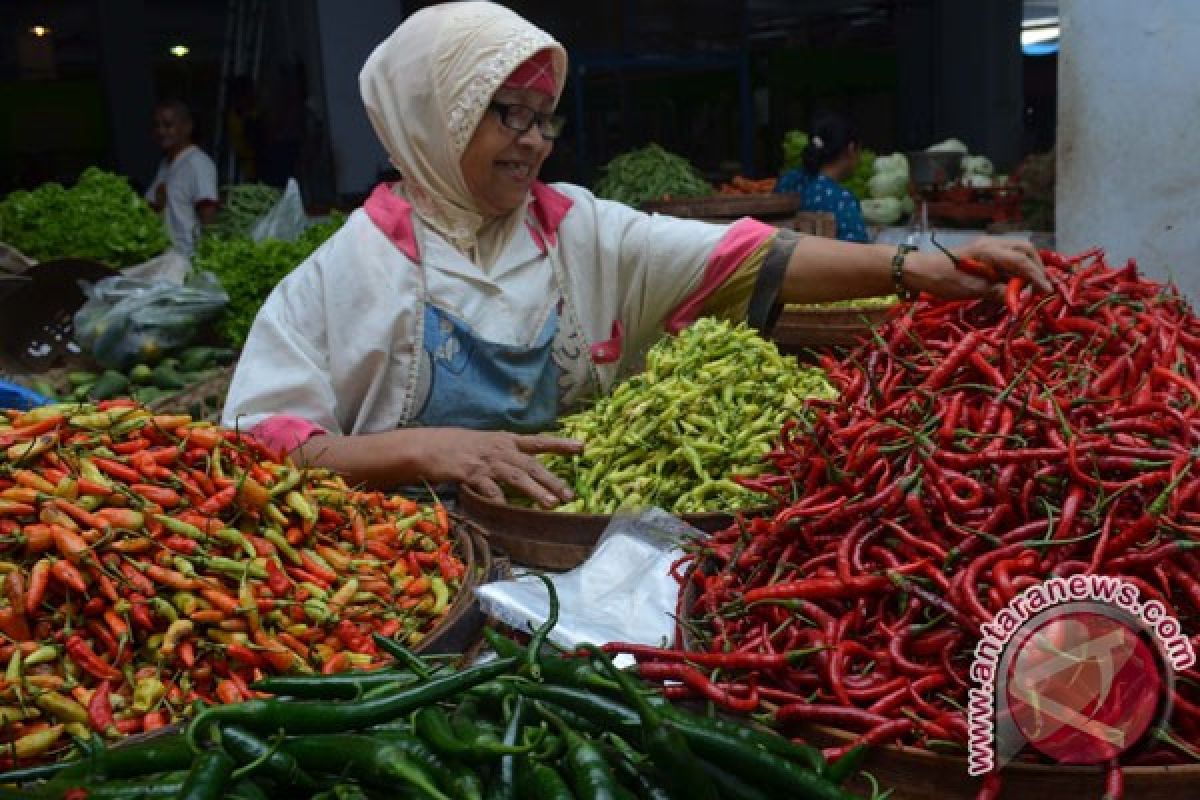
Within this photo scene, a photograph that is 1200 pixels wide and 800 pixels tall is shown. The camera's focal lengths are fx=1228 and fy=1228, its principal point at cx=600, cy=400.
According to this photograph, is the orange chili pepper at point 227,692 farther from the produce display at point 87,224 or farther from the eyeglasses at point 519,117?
the produce display at point 87,224

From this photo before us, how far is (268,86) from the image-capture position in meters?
10.3

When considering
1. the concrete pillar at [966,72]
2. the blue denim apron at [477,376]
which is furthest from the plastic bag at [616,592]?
the concrete pillar at [966,72]

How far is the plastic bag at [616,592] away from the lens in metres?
2.24

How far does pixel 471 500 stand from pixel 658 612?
883mm

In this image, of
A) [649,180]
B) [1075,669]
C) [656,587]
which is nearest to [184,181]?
[649,180]

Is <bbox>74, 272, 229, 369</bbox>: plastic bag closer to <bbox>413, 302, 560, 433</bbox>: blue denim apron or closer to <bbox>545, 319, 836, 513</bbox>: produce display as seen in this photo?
<bbox>413, 302, 560, 433</bbox>: blue denim apron

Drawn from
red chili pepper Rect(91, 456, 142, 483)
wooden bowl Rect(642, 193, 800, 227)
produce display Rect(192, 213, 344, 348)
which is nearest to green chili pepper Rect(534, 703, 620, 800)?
red chili pepper Rect(91, 456, 142, 483)

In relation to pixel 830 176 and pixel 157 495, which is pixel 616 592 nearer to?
pixel 157 495

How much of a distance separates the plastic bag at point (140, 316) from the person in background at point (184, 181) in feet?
7.87

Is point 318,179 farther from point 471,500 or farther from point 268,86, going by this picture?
point 471,500

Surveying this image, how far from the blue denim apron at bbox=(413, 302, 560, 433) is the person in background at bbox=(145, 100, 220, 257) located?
569cm

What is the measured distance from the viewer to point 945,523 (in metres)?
1.98

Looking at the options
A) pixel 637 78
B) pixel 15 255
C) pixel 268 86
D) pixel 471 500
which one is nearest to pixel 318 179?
pixel 268 86

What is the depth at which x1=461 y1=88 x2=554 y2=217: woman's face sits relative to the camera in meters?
3.35
